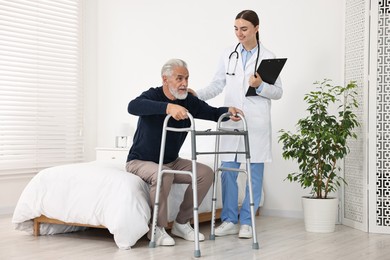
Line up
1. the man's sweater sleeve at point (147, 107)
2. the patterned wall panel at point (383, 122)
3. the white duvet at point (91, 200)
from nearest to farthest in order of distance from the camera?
the man's sweater sleeve at point (147, 107) → the white duvet at point (91, 200) → the patterned wall panel at point (383, 122)

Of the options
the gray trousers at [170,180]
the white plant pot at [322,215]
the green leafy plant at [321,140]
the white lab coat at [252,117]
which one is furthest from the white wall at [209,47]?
the gray trousers at [170,180]

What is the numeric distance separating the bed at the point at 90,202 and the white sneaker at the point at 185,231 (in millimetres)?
86

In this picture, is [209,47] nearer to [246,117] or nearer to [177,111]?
[246,117]

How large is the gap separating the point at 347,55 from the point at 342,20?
A: 1.07 ft

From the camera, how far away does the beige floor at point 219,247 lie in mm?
3705

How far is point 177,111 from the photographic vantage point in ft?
12.1

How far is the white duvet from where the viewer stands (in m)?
3.88

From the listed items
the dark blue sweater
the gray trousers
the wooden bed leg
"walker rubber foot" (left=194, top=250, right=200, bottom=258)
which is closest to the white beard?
the dark blue sweater

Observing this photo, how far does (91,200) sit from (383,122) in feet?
7.45

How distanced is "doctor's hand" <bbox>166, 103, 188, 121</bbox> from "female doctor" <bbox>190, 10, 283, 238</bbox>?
81cm

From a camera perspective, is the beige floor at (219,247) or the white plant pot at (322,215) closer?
the beige floor at (219,247)

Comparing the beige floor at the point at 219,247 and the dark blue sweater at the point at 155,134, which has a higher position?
the dark blue sweater at the point at 155,134

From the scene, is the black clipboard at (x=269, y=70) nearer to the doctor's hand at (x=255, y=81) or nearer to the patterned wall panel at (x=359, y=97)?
the doctor's hand at (x=255, y=81)

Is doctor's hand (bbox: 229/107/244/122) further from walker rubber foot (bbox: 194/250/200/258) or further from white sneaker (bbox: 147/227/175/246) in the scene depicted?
walker rubber foot (bbox: 194/250/200/258)
